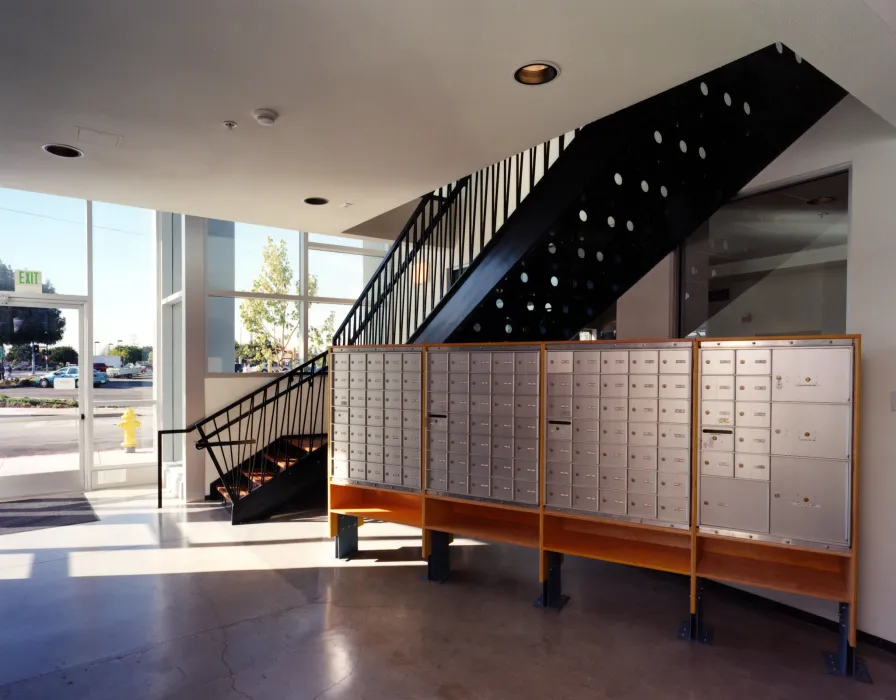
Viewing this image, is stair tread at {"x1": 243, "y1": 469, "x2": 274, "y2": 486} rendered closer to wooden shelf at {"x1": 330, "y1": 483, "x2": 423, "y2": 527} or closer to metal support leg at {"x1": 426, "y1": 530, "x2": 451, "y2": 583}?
wooden shelf at {"x1": 330, "y1": 483, "x2": 423, "y2": 527}

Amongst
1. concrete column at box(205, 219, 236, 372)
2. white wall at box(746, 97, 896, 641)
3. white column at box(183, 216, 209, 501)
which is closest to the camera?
white wall at box(746, 97, 896, 641)

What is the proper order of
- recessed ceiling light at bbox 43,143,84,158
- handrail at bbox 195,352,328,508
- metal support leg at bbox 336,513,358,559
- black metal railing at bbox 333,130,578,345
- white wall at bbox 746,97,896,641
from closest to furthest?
1. white wall at bbox 746,97,896,641
2. recessed ceiling light at bbox 43,143,84,158
3. metal support leg at bbox 336,513,358,559
4. black metal railing at bbox 333,130,578,345
5. handrail at bbox 195,352,328,508

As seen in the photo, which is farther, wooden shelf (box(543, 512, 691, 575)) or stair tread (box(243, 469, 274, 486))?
stair tread (box(243, 469, 274, 486))

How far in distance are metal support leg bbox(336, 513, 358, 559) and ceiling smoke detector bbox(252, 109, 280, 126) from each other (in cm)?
278

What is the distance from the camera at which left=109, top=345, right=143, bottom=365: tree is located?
22.9 feet

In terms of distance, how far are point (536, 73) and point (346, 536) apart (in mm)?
3457

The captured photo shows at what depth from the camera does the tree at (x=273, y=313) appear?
270 inches

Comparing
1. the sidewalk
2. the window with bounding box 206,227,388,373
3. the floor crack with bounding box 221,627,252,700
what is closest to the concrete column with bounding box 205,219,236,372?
the window with bounding box 206,227,388,373

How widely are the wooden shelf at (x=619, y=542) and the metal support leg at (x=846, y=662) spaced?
0.72 m

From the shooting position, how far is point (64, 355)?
6.71 m

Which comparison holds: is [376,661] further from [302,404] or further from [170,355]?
[170,355]

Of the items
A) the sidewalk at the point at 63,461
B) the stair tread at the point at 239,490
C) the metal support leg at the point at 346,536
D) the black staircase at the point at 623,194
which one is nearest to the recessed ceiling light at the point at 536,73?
the black staircase at the point at 623,194

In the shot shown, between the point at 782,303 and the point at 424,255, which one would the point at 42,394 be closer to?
the point at 424,255

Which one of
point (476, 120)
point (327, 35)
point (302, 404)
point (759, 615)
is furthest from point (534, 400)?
point (302, 404)
